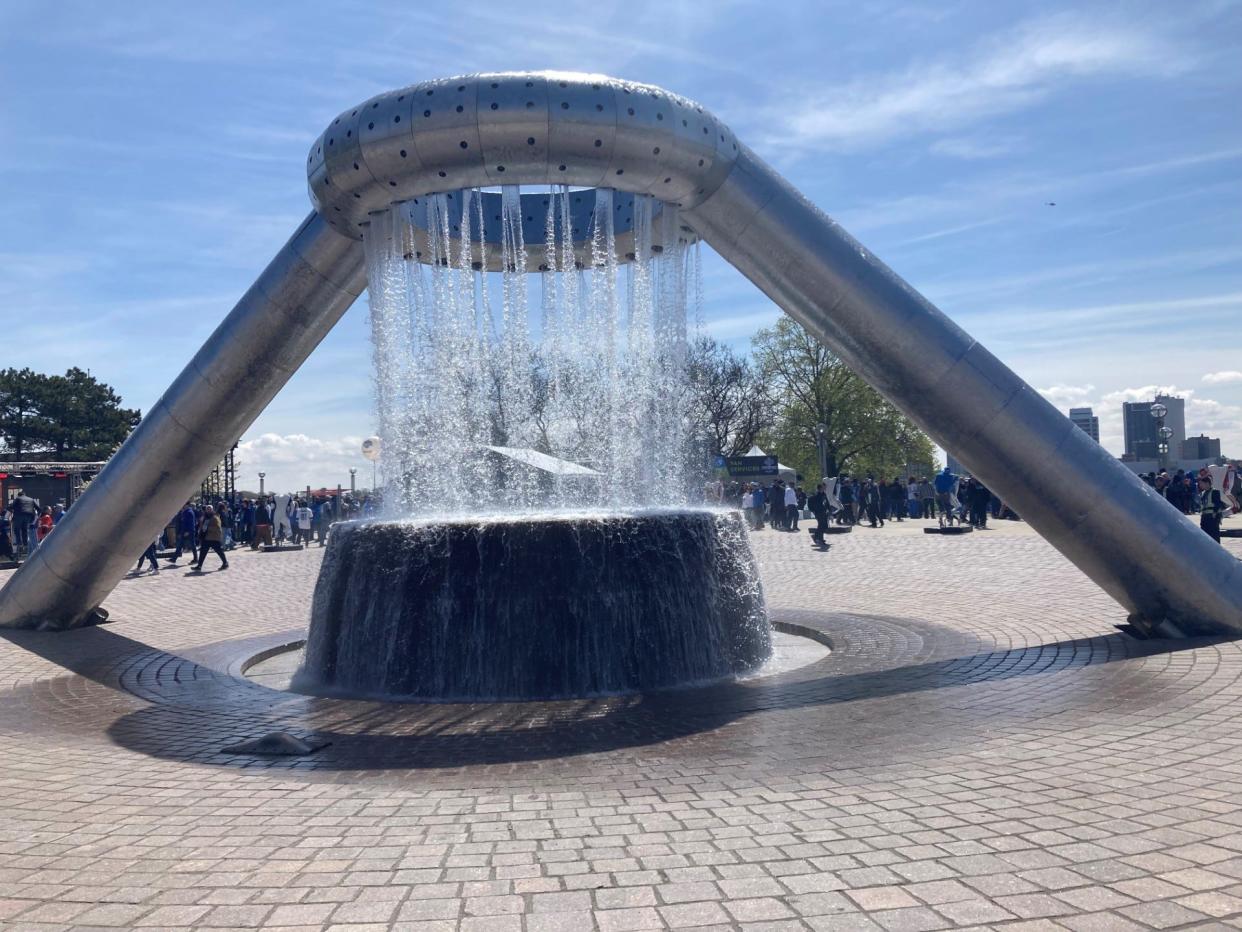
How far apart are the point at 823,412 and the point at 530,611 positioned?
1952 inches

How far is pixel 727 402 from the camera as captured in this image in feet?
178

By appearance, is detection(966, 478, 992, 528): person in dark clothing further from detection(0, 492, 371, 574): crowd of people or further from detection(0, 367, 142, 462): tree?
detection(0, 367, 142, 462): tree

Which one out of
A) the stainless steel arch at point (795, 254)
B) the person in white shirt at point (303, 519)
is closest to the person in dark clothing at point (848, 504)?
the person in white shirt at point (303, 519)

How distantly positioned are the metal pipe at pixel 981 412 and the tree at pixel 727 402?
1633 inches

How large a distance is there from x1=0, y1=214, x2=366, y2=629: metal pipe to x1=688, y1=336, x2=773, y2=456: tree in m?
40.5

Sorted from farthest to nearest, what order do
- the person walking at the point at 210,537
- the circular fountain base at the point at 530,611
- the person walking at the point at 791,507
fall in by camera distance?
the person walking at the point at 791,507 → the person walking at the point at 210,537 → the circular fountain base at the point at 530,611

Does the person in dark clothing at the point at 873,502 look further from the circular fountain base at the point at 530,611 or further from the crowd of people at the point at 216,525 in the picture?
the circular fountain base at the point at 530,611

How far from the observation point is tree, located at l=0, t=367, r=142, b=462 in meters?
57.8

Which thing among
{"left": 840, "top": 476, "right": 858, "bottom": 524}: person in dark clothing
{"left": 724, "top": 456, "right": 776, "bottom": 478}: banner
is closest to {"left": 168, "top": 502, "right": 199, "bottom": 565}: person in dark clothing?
{"left": 840, "top": 476, "right": 858, "bottom": 524}: person in dark clothing

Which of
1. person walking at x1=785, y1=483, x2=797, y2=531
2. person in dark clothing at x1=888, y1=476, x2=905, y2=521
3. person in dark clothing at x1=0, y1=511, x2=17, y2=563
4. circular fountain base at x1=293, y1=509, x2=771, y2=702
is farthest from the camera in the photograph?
person in dark clothing at x1=888, y1=476, x2=905, y2=521

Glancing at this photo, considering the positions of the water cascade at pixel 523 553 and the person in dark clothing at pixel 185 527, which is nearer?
the water cascade at pixel 523 553

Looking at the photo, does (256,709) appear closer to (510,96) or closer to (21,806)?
(21,806)

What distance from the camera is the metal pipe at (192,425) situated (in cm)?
1079

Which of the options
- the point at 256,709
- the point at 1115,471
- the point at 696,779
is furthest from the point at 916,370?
the point at 256,709
